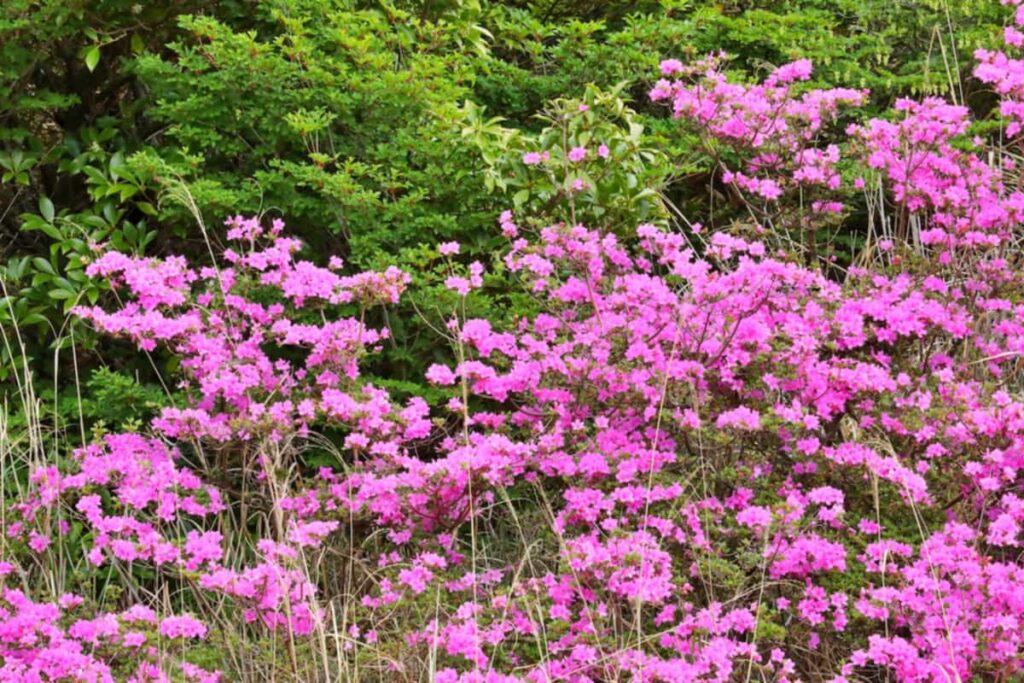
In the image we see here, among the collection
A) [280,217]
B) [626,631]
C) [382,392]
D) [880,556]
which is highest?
[280,217]

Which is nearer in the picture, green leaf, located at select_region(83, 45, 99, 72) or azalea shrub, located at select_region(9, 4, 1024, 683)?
azalea shrub, located at select_region(9, 4, 1024, 683)

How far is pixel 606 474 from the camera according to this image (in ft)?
10.4

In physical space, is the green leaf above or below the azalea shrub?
above

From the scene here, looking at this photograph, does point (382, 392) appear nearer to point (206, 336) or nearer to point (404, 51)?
point (206, 336)

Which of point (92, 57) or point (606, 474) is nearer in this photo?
point (606, 474)

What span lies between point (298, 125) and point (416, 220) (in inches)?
17.1

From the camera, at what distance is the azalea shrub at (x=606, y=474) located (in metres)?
2.84

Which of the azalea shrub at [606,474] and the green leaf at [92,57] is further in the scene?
the green leaf at [92,57]

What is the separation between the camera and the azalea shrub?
9.31 feet

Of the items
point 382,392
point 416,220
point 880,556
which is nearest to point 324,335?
point 382,392

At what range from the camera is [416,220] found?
3824mm

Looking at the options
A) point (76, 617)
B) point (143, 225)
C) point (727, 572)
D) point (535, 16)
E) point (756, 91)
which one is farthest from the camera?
point (535, 16)

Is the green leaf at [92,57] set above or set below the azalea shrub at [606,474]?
above

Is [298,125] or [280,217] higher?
[298,125]
